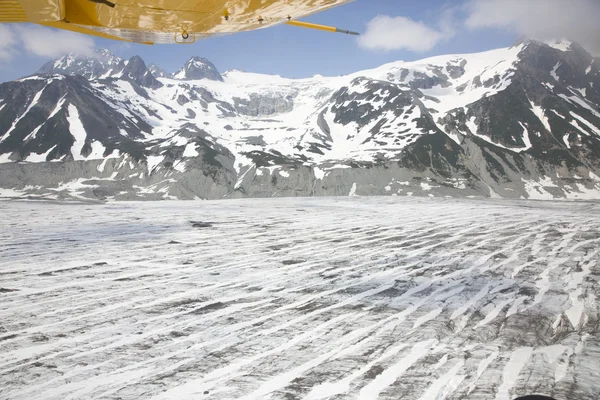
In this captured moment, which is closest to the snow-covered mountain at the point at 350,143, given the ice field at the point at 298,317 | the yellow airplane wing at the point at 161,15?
the ice field at the point at 298,317

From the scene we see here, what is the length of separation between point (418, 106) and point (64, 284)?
14403 cm

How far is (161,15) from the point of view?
206 inches

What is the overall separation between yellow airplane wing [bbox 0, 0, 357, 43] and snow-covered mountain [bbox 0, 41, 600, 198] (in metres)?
80.5

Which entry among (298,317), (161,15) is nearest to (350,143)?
(161,15)

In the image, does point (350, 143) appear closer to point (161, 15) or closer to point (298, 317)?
point (161, 15)

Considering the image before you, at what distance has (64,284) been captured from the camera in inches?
163

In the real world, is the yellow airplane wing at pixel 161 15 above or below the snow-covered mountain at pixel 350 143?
below

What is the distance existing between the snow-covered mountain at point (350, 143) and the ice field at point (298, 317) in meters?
80.3

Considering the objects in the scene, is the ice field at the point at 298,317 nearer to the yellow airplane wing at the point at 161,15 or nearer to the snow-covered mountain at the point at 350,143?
the yellow airplane wing at the point at 161,15

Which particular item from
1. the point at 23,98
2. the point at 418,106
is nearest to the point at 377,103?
the point at 418,106

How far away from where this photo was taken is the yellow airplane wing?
14.9ft

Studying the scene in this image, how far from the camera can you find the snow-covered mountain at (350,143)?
294 ft

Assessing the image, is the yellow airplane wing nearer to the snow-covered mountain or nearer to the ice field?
the ice field

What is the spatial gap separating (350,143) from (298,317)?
4988 inches
